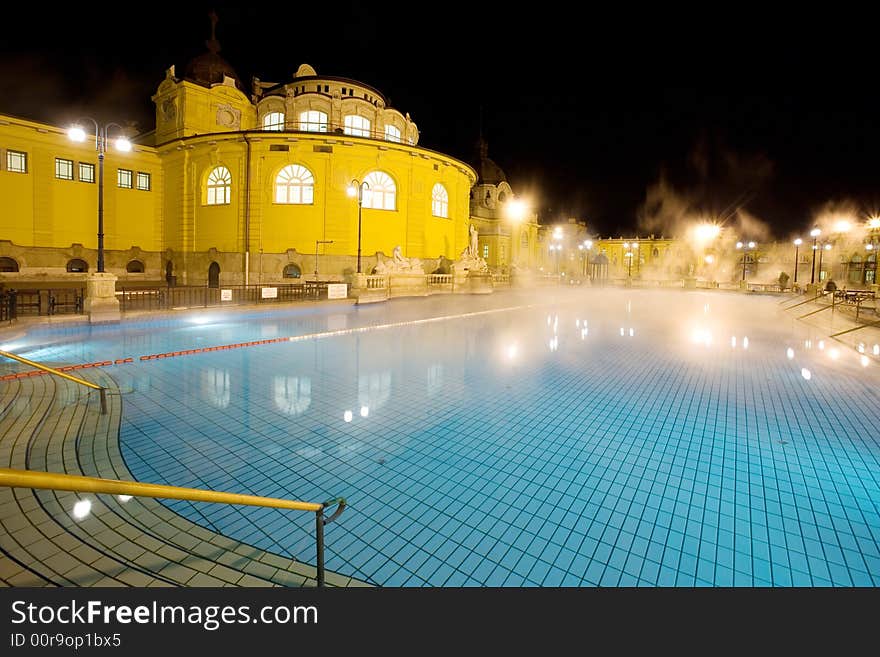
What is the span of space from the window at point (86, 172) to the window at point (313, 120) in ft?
46.7

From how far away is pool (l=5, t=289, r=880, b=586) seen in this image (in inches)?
147

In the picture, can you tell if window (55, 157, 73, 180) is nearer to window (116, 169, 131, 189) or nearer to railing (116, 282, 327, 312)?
window (116, 169, 131, 189)

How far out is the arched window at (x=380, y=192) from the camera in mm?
32719

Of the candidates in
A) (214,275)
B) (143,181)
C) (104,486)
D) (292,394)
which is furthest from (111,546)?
(143,181)

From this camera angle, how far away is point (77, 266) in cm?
3011

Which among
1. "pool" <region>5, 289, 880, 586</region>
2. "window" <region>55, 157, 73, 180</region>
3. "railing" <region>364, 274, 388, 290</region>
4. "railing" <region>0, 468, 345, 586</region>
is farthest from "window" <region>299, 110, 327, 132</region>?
"railing" <region>0, 468, 345, 586</region>

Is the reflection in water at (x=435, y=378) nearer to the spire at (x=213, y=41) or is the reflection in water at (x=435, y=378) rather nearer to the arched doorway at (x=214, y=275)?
the arched doorway at (x=214, y=275)

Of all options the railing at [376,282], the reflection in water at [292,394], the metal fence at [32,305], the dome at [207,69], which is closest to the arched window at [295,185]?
the railing at [376,282]

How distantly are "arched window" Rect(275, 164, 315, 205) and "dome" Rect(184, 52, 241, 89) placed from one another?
10.7 meters

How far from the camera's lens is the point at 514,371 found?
396 inches

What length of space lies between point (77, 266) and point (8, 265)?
131 inches

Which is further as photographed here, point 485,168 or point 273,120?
point 485,168

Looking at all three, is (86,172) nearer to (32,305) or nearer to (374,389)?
(32,305)
